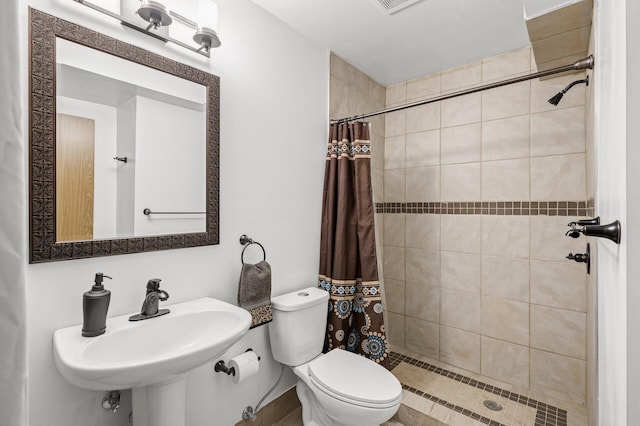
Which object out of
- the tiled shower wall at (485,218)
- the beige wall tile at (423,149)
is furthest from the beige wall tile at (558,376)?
the beige wall tile at (423,149)

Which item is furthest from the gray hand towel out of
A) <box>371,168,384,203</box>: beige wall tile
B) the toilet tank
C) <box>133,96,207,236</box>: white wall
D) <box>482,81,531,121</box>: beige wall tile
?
<box>482,81,531,121</box>: beige wall tile

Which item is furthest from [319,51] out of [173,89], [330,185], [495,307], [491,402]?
[491,402]

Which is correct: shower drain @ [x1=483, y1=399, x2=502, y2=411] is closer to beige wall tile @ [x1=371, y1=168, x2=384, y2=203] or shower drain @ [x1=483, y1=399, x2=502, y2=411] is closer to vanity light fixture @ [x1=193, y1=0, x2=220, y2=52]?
beige wall tile @ [x1=371, y1=168, x2=384, y2=203]

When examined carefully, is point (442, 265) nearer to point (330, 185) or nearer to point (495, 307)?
point (495, 307)

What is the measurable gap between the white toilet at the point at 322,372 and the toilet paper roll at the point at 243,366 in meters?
0.25

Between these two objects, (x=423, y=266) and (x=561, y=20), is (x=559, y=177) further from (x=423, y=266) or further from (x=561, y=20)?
(x=423, y=266)

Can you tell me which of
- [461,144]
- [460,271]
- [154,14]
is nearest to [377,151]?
[461,144]

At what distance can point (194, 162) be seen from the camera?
1550 mm

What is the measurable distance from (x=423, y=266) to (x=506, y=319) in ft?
2.18

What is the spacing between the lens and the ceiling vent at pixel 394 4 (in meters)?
1.75

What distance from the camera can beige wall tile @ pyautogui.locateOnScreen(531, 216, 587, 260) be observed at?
2014 mm

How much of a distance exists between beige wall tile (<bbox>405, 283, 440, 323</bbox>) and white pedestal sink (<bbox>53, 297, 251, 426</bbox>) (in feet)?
5.61
